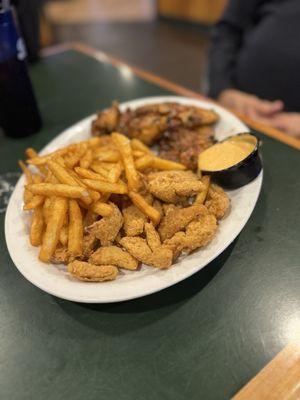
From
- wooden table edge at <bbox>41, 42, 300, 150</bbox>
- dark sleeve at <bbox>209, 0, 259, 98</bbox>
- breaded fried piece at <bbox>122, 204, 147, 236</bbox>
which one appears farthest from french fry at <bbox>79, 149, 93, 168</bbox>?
dark sleeve at <bbox>209, 0, 259, 98</bbox>

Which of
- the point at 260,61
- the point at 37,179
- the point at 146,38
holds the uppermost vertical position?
the point at 260,61

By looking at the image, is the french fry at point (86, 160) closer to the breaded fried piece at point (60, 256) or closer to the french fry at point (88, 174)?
the french fry at point (88, 174)

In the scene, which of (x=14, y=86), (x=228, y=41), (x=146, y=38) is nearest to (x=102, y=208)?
(x=14, y=86)

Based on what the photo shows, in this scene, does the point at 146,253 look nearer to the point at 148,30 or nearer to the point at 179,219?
the point at 179,219

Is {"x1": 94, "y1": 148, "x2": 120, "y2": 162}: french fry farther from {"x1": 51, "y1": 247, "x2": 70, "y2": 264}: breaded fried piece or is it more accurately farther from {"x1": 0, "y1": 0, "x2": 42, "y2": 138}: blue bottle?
{"x1": 0, "y1": 0, "x2": 42, "y2": 138}: blue bottle

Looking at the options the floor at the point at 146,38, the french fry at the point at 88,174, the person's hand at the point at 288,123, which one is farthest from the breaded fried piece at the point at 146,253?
the floor at the point at 146,38

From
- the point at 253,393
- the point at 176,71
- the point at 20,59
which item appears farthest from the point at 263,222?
the point at 176,71
